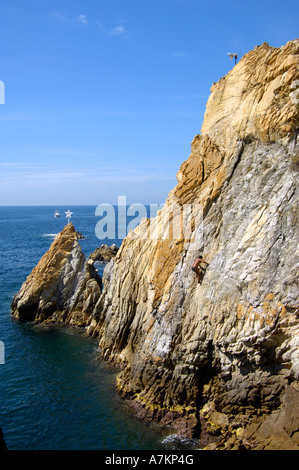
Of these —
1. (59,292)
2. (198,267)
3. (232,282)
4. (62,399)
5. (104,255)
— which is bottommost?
(62,399)

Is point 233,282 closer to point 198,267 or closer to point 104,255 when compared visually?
point 198,267

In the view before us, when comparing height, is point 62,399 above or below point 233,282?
below

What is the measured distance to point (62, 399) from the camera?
96.4ft

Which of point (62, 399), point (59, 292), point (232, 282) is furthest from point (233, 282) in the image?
point (59, 292)

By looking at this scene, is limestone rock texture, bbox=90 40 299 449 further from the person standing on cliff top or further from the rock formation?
the rock formation

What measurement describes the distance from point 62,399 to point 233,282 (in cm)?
1668

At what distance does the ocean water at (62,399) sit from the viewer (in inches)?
968

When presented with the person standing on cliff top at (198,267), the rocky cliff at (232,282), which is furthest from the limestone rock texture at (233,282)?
the person standing on cliff top at (198,267)

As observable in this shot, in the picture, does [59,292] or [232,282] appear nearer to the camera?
[232,282]

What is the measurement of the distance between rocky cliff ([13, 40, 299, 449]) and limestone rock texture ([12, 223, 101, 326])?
15.0 m

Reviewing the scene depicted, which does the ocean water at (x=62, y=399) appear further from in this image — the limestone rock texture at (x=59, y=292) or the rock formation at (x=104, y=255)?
the rock formation at (x=104, y=255)

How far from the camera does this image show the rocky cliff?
2383 cm


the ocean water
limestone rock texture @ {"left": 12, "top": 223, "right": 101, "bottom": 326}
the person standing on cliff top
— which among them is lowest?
the ocean water

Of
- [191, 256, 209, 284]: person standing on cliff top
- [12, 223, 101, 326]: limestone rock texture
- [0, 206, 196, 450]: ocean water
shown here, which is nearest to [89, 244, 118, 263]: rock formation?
[12, 223, 101, 326]: limestone rock texture
